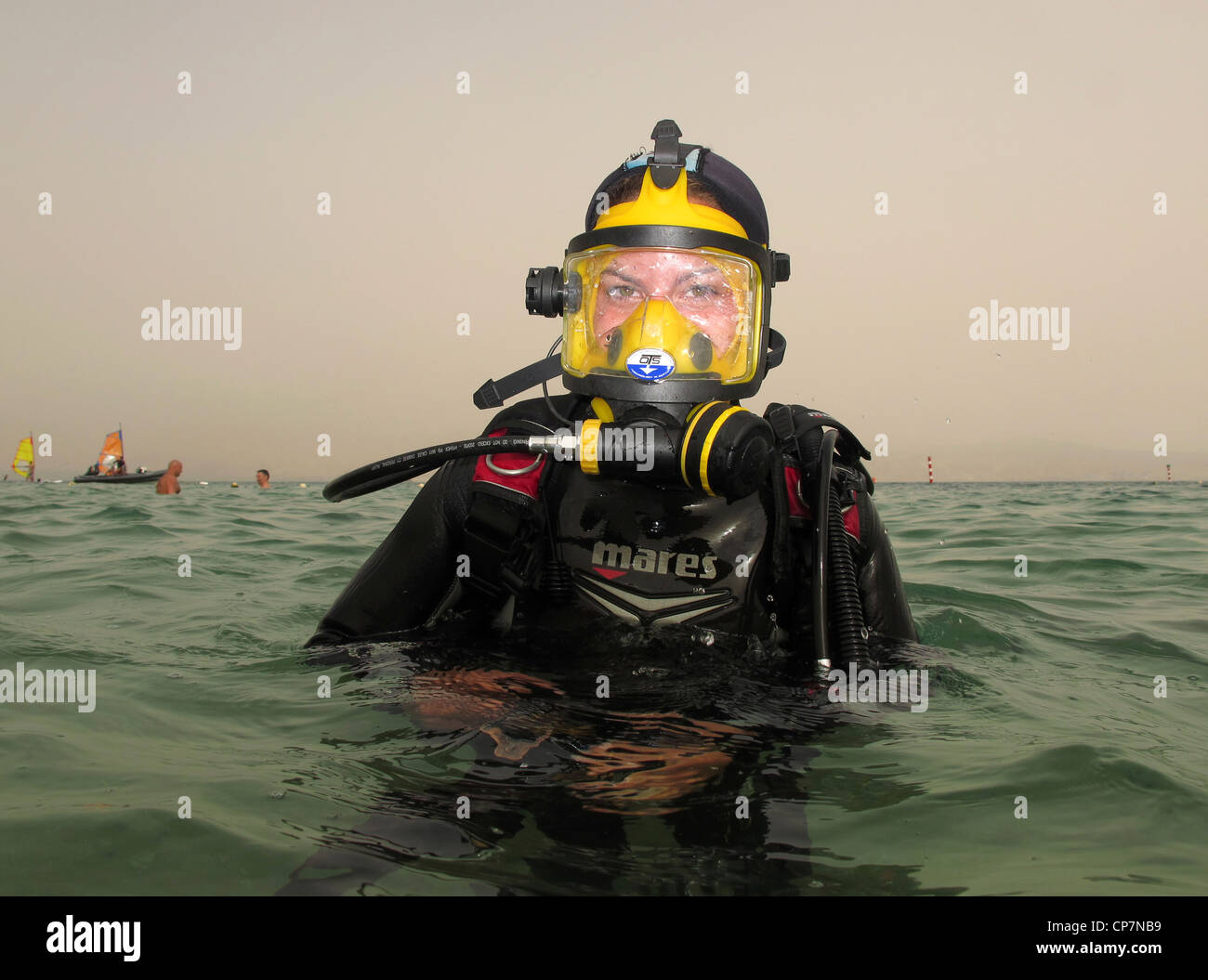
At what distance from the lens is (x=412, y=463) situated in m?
2.33

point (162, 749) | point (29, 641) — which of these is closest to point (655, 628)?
point (162, 749)

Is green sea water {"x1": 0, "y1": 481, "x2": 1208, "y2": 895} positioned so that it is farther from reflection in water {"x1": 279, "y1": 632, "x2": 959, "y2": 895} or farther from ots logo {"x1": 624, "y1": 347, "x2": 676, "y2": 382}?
ots logo {"x1": 624, "y1": 347, "x2": 676, "y2": 382}

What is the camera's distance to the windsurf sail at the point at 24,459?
50.9 metres

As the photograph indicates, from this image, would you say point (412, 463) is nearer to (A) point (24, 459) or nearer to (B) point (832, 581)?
(B) point (832, 581)

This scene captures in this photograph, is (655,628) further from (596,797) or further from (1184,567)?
(1184,567)

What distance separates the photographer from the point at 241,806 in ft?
6.30

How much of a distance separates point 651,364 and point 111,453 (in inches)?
1894

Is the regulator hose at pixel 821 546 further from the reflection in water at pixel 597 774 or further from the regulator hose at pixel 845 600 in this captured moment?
the reflection in water at pixel 597 774

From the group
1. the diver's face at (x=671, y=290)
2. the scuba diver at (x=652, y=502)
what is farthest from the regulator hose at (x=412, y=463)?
the diver's face at (x=671, y=290)

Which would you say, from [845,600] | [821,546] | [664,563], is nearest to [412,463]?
[664,563]

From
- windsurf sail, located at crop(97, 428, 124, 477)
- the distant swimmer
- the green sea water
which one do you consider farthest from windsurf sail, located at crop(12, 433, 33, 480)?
the green sea water

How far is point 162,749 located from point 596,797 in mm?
1291
